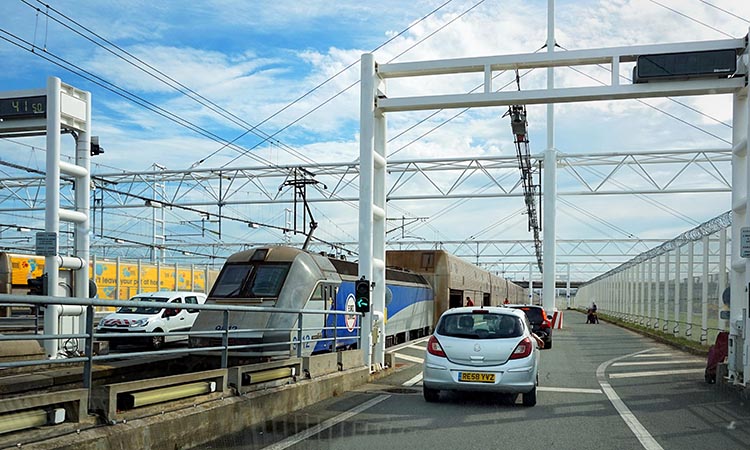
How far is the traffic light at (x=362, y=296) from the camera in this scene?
47.7 feet

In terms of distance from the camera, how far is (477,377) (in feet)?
36.7

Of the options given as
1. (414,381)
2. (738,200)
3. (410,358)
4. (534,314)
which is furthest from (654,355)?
(414,381)

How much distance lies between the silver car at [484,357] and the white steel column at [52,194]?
745cm

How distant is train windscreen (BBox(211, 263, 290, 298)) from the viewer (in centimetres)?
1523

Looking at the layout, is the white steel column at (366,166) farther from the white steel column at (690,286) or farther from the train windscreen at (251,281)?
the white steel column at (690,286)

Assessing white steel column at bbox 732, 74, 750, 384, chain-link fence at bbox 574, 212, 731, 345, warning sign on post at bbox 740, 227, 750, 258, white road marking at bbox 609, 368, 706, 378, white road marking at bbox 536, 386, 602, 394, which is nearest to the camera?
warning sign on post at bbox 740, 227, 750, 258

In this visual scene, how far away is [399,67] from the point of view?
15383mm

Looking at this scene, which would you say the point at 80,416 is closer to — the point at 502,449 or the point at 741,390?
the point at 502,449

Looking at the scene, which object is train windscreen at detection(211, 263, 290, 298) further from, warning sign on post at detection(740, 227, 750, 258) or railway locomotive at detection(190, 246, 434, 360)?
warning sign on post at detection(740, 227, 750, 258)

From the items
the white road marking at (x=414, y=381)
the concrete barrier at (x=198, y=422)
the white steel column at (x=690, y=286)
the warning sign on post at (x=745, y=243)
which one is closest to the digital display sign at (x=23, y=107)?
the concrete barrier at (x=198, y=422)

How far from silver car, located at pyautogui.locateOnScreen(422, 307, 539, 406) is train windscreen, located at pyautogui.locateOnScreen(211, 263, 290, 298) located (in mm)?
4551

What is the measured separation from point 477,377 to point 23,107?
36.9ft

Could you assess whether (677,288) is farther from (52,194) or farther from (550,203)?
(52,194)

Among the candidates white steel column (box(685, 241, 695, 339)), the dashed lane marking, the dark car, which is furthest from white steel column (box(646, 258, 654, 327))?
the dashed lane marking
